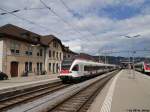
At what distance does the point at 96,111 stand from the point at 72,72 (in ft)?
53.6

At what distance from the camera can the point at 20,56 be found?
42.6 metres

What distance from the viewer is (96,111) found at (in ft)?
36.5

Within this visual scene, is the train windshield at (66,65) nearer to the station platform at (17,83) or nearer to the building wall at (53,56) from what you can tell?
the station platform at (17,83)

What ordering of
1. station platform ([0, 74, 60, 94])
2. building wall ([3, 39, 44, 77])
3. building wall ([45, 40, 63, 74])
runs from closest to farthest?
station platform ([0, 74, 60, 94]), building wall ([3, 39, 44, 77]), building wall ([45, 40, 63, 74])

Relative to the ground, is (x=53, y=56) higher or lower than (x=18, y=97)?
higher

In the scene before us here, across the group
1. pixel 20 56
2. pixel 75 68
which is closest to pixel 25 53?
pixel 20 56

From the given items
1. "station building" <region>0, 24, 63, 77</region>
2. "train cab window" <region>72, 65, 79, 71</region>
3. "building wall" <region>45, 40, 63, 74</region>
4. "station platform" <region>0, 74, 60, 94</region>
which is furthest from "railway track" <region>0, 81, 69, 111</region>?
"building wall" <region>45, 40, 63, 74</region>

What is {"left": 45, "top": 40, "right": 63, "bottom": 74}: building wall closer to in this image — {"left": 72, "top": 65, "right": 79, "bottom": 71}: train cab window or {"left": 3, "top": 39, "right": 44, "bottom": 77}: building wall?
{"left": 3, "top": 39, "right": 44, "bottom": 77}: building wall

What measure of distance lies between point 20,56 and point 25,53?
2237 mm

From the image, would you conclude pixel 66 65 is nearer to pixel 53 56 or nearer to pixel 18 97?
pixel 18 97

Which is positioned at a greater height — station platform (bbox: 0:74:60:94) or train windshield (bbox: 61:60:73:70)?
train windshield (bbox: 61:60:73:70)

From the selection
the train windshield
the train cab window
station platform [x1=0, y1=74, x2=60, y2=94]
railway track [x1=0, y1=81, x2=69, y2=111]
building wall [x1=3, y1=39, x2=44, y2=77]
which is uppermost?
building wall [x1=3, y1=39, x2=44, y2=77]

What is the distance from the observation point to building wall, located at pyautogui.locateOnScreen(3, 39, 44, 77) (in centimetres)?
3816

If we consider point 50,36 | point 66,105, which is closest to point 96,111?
point 66,105
